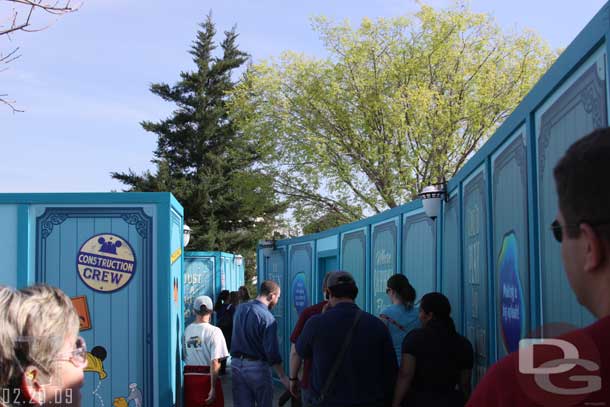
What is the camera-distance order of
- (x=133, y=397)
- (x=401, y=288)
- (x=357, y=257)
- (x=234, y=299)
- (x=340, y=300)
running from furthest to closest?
(x=234, y=299)
(x=357, y=257)
(x=133, y=397)
(x=401, y=288)
(x=340, y=300)

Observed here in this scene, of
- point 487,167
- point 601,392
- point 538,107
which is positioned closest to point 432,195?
point 487,167

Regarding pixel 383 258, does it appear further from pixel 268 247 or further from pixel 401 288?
pixel 268 247

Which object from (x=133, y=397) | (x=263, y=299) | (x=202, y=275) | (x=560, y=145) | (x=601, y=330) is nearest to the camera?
(x=601, y=330)

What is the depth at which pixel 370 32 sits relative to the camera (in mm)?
27625

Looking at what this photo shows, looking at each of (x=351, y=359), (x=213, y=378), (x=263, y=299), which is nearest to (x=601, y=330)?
(x=351, y=359)

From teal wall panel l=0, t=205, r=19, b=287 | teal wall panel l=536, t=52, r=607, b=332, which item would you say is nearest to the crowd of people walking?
teal wall panel l=536, t=52, r=607, b=332

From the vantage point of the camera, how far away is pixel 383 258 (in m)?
9.39

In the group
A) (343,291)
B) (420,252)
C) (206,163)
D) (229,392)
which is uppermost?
(206,163)

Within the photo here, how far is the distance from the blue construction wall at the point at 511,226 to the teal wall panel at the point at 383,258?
27mm

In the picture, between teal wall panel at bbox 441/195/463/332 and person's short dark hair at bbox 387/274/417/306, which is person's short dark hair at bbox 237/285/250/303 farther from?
person's short dark hair at bbox 387/274/417/306

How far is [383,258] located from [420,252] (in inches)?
51.1

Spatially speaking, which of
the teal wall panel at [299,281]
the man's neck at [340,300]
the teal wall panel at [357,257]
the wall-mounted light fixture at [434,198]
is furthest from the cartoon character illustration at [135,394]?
the teal wall panel at [299,281]

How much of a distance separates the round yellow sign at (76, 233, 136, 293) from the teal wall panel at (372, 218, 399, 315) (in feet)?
9.83

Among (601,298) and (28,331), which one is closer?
(601,298)
